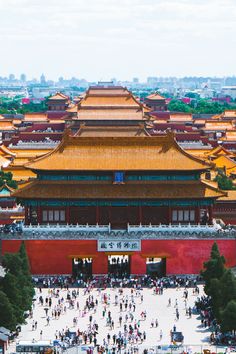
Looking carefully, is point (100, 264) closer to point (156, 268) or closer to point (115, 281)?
point (115, 281)

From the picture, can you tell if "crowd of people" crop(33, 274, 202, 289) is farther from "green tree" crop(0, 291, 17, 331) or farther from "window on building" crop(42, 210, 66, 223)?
"green tree" crop(0, 291, 17, 331)

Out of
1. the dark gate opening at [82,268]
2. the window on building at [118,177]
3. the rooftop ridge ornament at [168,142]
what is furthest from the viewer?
the rooftop ridge ornament at [168,142]

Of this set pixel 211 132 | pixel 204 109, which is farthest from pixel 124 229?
pixel 204 109

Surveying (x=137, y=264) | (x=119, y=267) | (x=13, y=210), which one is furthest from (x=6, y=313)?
(x=13, y=210)

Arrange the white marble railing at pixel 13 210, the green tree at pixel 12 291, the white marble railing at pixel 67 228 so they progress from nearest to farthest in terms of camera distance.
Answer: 1. the green tree at pixel 12 291
2. the white marble railing at pixel 67 228
3. the white marble railing at pixel 13 210

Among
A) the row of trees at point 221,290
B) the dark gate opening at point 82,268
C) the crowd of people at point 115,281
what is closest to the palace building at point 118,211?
the dark gate opening at point 82,268

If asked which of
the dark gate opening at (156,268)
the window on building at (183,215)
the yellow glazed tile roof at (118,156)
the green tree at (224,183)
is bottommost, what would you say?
the dark gate opening at (156,268)

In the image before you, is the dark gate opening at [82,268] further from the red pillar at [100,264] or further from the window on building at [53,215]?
the window on building at [53,215]
